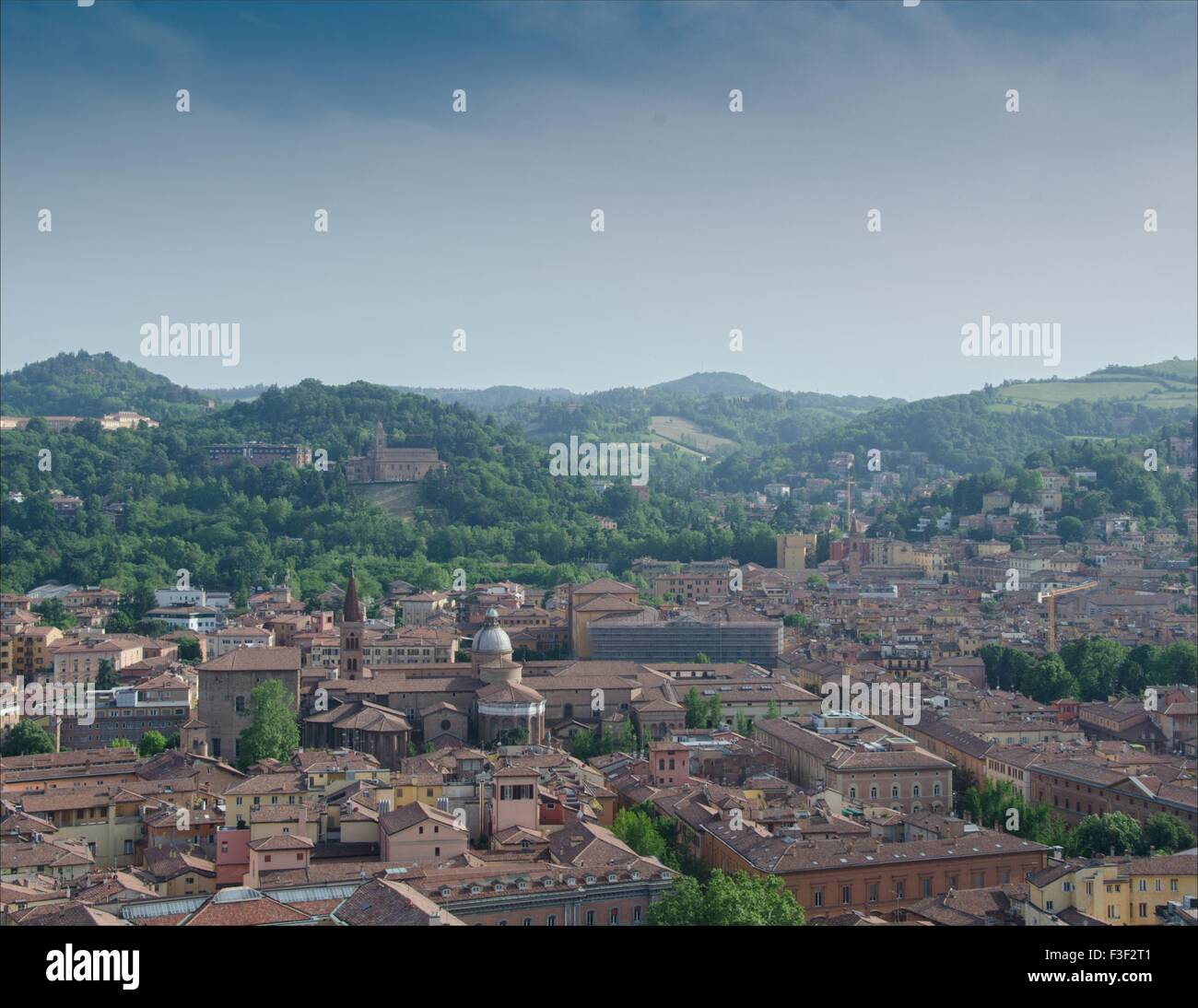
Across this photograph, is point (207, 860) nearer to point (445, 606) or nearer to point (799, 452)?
point (445, 606)

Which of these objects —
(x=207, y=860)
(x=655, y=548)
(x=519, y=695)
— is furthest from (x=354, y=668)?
(x=655, y=548)

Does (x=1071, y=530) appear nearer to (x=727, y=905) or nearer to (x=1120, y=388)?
(x=727, y=905)

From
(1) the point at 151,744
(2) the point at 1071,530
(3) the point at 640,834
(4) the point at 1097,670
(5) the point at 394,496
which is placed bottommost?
(1) the point at 151,744

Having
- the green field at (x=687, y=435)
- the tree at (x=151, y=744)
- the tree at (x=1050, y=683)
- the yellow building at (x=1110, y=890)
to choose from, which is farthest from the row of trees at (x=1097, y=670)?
the green field at (x=687, y=435)

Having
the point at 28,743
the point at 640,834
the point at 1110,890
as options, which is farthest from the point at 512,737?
the point at 1110,890

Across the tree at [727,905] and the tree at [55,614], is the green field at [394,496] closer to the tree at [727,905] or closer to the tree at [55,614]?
the tree at [55,614]

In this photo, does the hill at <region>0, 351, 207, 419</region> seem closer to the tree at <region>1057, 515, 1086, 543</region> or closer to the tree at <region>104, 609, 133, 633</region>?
the tree at <region>104, 609, 133, 633</region>
